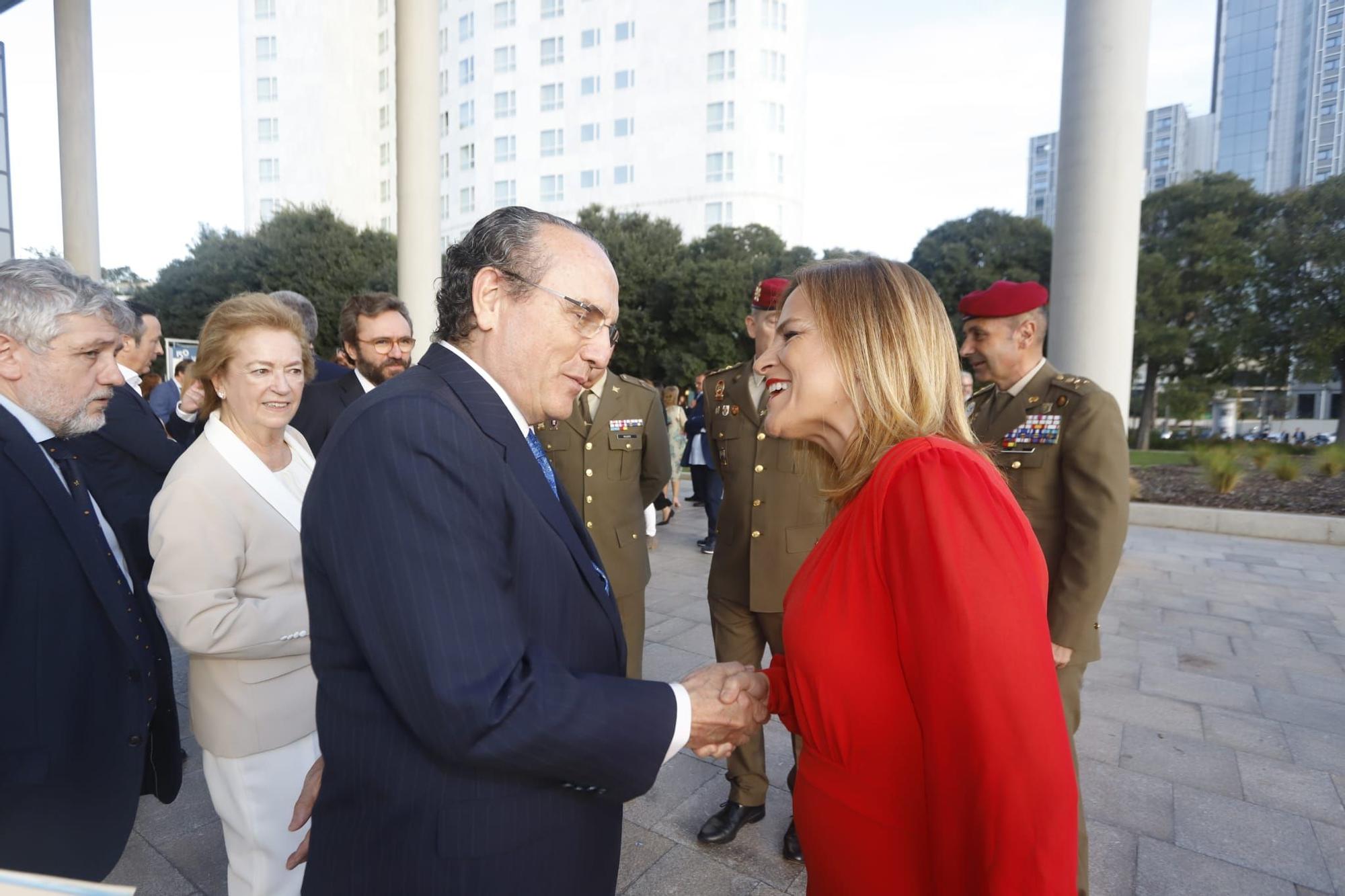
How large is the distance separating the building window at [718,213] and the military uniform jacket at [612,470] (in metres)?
44.5

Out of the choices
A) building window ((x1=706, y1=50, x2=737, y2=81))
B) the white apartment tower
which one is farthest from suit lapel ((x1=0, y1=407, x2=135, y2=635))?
building window ((x1=706, y1=50, x2=737, y2=81))

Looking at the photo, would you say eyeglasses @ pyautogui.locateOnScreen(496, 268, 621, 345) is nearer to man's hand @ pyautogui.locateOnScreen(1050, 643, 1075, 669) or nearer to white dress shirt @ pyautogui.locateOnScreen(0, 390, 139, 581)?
white dress shirt @ pyautogui.locateOnScreen(0, 390, 139, 581)

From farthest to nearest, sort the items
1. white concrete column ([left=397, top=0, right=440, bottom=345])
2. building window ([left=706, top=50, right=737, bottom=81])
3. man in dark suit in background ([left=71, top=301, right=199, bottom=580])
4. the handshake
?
building window ([left=706, top=50, right=737, bottom=81]) → white concrete column ([left=397, top=0, right=440, bottom=345]) → man in dark suit in background ([left=71, top=301, right=199, bottom=580]) → the handshake

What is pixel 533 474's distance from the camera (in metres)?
1.27

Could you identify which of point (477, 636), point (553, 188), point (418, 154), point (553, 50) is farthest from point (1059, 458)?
point (553, 50)

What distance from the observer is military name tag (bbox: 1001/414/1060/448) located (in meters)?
2.85

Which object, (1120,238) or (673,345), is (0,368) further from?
(673,345)

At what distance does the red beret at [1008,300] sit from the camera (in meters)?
2.97

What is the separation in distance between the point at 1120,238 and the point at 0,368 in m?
8.43

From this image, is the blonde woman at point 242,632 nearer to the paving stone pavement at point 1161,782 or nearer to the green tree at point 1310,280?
the paving stone pavement at point 1161,782

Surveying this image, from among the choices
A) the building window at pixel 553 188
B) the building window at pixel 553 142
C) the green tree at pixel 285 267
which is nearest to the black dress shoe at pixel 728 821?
the green tree at pixel 285 267

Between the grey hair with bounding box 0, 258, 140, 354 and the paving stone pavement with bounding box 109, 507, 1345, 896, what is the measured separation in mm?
1973

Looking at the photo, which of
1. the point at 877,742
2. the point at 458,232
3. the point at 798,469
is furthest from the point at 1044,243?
the point at 458,232

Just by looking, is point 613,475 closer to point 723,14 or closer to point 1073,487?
point 1073,487
